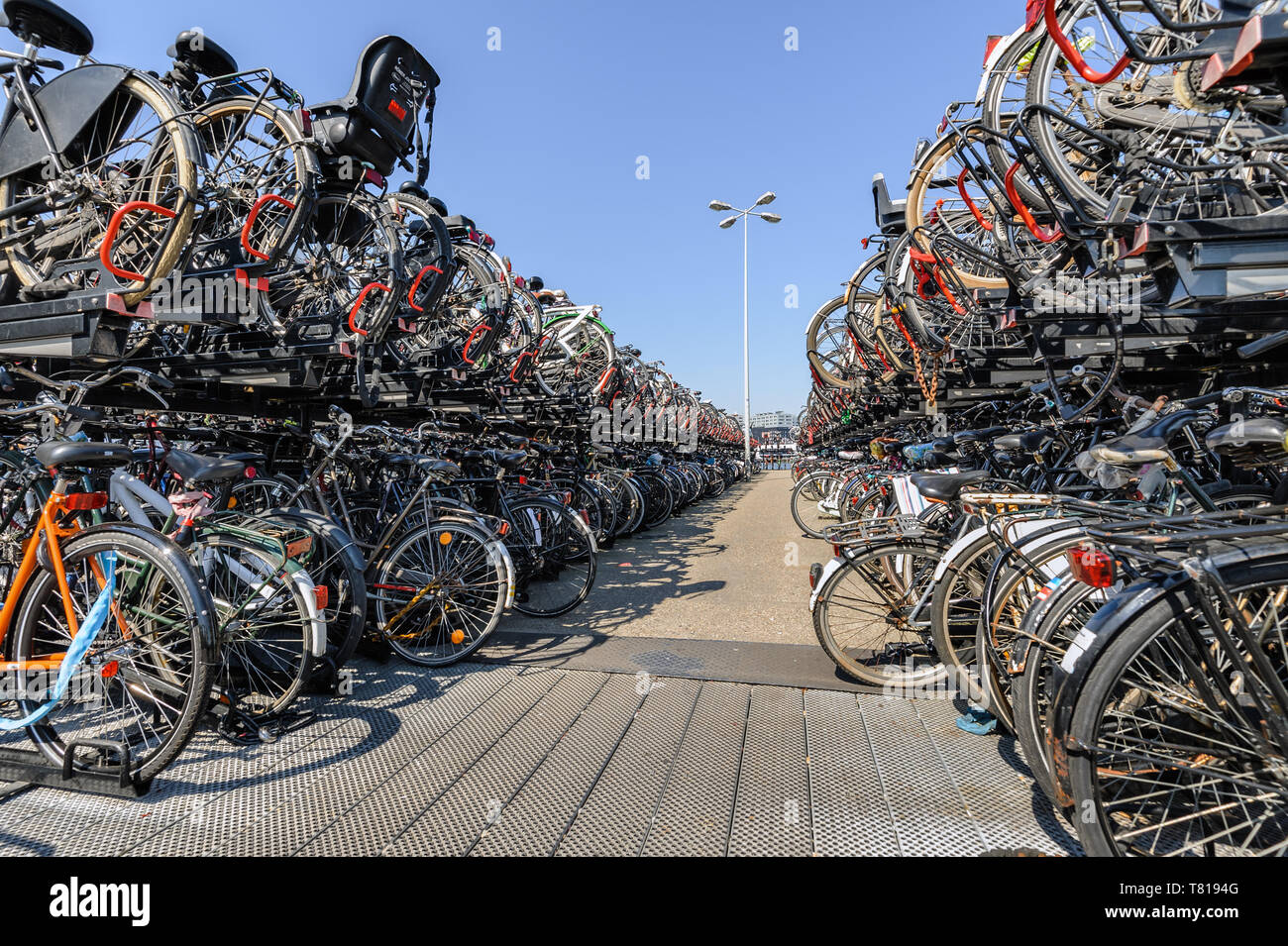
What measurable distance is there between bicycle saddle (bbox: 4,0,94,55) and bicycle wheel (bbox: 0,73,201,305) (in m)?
0.29

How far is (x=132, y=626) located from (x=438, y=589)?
1.49 metres

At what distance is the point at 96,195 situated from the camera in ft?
10.4

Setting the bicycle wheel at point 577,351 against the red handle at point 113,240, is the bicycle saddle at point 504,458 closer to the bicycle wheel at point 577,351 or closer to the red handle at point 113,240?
the red handle at point 113,240

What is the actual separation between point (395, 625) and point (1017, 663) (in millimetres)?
2991

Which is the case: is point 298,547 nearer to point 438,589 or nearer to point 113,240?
point 438,589

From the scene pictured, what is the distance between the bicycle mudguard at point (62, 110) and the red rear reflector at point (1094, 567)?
148 inches

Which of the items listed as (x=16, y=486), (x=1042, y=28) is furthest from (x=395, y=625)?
(x=1042, y=28)

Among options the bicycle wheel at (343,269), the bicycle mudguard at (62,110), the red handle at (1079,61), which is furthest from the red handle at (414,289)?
the red handle at (1079,61)

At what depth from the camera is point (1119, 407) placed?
11.3ft

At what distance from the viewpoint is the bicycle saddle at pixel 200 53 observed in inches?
159

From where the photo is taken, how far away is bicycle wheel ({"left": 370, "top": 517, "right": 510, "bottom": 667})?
3518 millimetres

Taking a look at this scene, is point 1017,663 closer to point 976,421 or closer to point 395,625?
point 395,625

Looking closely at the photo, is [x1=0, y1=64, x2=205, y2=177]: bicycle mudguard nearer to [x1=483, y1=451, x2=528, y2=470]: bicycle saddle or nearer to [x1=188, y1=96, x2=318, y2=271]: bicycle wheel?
[x1=188, y1=96, x2=318, y2=271]: bicycle wheel

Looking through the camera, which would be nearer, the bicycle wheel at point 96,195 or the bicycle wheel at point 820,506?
the bicycle wheel at point 96,195
